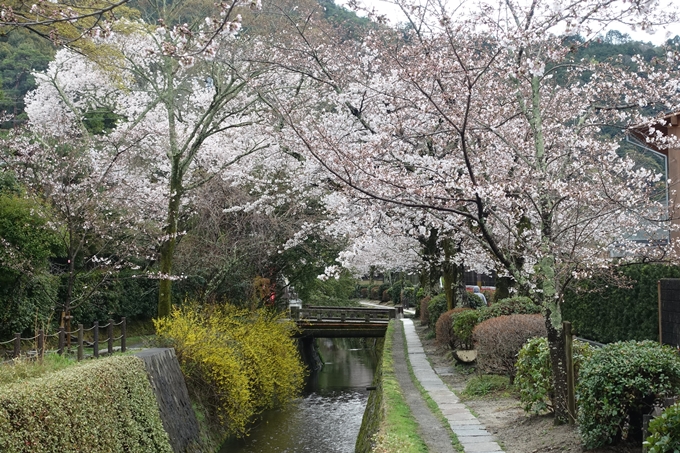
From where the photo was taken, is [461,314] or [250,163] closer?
[461,314]

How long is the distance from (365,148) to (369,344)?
2889cm

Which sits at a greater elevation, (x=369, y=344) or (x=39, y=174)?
(x=39, y=174)

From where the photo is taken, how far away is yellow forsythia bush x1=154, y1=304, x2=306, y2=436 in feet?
45.2

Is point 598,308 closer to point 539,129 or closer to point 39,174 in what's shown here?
point 539,129

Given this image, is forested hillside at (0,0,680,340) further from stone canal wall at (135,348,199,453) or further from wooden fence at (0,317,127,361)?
stone canal wall at (135,348,199,453)

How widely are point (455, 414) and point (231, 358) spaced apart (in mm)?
6135

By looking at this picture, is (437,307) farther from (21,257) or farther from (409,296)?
(409,296)

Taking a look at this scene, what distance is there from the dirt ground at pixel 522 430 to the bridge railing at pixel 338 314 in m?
17.5

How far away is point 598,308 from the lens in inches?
637

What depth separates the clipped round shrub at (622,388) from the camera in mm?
5926

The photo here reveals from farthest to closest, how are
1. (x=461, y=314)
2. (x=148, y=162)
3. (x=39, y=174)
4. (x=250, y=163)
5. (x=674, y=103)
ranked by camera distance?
(x=148, y=162), (x=250, y=163), (x=39, y=174), (x=461, y=314), (x=674, y=103)

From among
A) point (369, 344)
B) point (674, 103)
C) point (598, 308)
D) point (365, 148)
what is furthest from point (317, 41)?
point (369, 344)

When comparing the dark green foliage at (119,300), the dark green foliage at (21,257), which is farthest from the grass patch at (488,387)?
the dark green foliage at (119,300)

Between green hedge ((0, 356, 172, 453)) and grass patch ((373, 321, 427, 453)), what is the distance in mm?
3390
